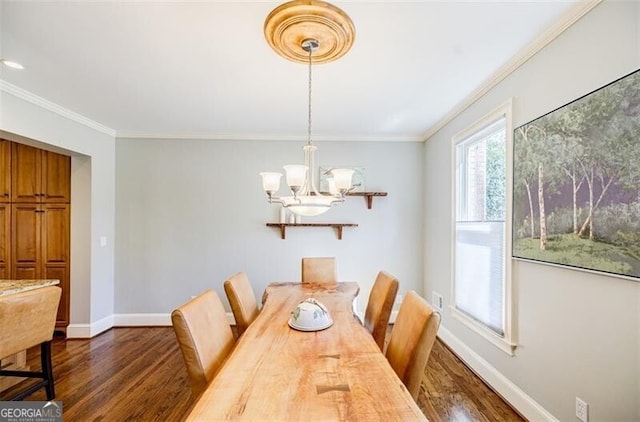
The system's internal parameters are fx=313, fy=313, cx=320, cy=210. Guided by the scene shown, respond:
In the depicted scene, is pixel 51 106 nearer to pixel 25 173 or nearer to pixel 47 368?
pixel 25 173

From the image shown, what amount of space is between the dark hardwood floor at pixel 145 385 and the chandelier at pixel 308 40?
1685 mm

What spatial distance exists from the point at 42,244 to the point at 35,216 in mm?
327

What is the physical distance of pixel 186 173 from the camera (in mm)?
4004

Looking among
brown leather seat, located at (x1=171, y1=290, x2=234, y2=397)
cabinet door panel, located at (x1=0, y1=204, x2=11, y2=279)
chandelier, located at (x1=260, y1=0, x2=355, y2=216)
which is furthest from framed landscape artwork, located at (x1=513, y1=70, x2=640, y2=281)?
cabinet door panel, located at (x1=0, y1=204, x2=11, y2=279)

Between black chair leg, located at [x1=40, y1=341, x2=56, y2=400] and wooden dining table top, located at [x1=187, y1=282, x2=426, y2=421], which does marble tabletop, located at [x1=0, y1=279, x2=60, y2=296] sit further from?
wooden dining table top, located at [x1=187, y1=282, x2=426, y2=421]

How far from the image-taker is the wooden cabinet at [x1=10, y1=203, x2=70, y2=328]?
3.54m

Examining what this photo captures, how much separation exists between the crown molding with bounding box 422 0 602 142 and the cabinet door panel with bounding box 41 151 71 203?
4.33m

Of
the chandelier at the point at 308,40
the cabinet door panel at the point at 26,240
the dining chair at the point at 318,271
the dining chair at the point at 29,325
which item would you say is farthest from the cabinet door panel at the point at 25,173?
the chandelier at the point at 308,40

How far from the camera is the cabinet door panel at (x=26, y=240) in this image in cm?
353

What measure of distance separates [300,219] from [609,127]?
3026 mm

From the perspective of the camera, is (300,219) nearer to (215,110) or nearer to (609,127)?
(215,110)

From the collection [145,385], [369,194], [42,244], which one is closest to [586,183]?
[369,194]

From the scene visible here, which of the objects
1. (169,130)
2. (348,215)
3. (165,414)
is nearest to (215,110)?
(169,130)

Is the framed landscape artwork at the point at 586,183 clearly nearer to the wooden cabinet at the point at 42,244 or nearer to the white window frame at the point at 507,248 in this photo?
the white window frame at the point at 507,248
